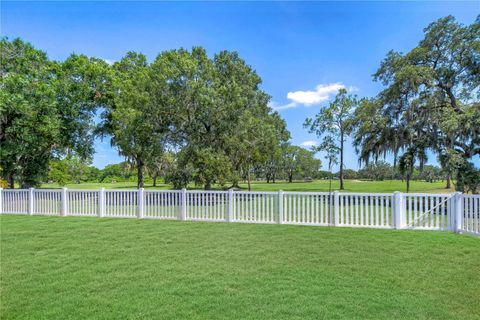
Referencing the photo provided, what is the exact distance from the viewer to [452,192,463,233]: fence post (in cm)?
578

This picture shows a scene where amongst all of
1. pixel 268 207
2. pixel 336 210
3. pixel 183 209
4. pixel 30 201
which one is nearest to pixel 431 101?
pixel 336 210

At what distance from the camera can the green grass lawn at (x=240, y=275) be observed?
2.67 m

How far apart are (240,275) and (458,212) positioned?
5101 millimetres

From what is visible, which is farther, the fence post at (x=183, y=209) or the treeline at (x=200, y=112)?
the treeline at (x=200, y=112)

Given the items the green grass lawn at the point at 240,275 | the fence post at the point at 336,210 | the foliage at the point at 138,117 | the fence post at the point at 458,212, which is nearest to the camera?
the green grass lawn at the point at 240,275

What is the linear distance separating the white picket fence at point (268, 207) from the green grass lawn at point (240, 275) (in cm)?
50

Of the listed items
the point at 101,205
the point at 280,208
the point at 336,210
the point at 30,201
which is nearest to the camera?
the point at 336,210

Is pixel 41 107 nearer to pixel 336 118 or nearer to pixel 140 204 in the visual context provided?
pixel 140 204

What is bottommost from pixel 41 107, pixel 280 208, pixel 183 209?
pixel 183 209

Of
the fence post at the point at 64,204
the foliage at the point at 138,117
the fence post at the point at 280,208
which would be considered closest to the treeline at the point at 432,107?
the fence post at the point at 280,208

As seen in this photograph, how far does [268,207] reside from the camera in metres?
7.08

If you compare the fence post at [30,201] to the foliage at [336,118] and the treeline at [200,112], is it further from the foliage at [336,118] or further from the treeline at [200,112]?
the foliage at [336,118]

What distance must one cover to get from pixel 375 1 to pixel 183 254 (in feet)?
25.4

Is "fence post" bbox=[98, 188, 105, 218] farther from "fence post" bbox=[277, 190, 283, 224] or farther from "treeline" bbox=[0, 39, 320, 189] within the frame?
"fence post" bbox=[277, 190, 283, 224]
